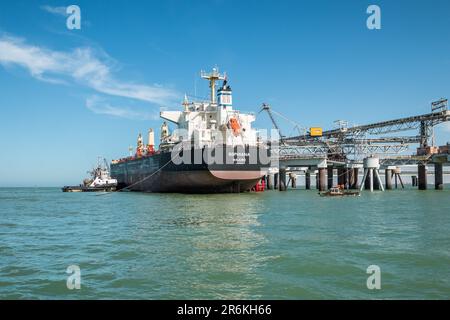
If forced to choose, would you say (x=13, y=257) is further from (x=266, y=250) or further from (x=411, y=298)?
(x=411, y=298)

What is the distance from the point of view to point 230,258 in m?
12.2

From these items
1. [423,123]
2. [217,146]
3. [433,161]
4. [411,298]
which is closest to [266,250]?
[411,298]

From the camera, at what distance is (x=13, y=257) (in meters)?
13.2

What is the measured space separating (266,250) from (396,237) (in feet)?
19.2

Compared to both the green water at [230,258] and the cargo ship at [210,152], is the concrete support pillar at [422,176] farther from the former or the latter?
the green water at [230,258]

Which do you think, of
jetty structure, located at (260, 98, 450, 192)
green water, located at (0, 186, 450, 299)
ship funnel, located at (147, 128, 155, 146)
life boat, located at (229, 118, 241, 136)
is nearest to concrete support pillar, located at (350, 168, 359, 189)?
jetty structure, located at (260, 98, 450, 192)

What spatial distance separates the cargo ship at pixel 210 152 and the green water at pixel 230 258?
17458mm

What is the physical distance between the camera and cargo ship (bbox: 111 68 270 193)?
126 feet

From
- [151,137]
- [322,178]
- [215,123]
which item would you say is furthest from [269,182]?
[215,123]

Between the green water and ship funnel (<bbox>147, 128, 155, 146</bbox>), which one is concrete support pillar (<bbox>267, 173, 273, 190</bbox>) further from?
the green water

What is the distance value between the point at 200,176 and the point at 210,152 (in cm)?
289

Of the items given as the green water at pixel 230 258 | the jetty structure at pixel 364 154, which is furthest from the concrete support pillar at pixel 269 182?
the green water at pixel 230 258

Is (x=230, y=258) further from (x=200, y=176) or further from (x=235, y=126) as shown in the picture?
(x=235, y=126)
